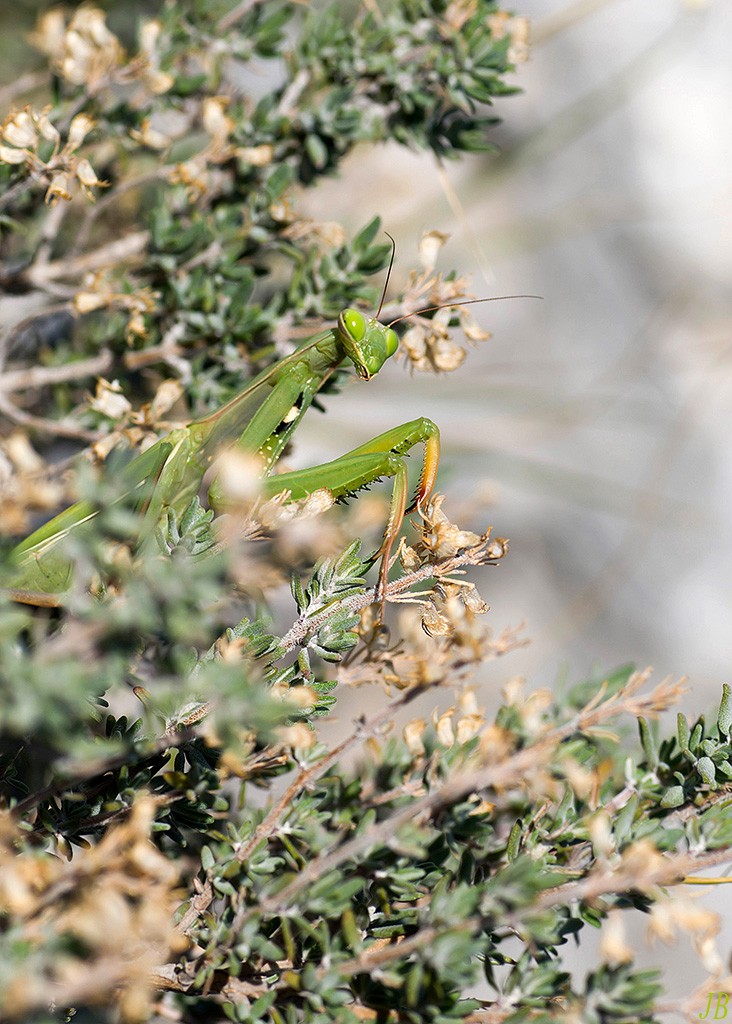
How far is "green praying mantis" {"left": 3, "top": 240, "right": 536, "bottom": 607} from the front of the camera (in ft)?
1.87

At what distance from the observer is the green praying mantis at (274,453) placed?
569mm

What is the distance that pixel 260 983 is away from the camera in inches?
18.4

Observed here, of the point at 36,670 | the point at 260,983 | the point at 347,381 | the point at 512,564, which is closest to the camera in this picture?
the point at 36,670

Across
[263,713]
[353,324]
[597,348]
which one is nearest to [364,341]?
[353,324]

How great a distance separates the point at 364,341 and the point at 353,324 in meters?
0.02

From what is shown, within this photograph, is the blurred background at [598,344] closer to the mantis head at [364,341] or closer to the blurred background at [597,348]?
the blurred background at [597,348]

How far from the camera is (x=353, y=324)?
1.93ft

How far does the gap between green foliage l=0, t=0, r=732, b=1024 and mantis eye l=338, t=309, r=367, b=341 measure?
0.09m

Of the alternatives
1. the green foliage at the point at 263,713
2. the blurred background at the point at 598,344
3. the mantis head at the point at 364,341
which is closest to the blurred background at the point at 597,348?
the blurred background at the point at 598,344

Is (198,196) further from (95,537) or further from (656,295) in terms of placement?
(656,295)

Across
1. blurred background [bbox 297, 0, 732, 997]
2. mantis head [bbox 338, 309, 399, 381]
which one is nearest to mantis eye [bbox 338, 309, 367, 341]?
mantis head [bbox 338, 309, 399, 381]

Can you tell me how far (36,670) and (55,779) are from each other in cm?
19

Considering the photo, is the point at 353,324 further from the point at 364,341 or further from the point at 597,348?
the point at 597,348

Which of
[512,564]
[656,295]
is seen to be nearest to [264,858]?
[512,564]
